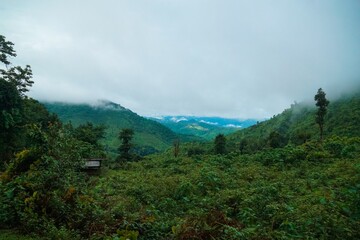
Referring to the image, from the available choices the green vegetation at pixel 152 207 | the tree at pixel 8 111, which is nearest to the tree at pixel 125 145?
the tree at pixel 8 111

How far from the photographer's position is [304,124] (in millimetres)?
95188

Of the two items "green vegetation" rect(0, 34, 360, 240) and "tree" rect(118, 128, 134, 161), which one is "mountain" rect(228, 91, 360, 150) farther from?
"green vegetation" rect(0, 34, 360, 240)

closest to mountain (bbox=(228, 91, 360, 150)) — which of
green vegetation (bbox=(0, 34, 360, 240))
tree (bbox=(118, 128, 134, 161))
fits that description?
tree (bbox=(118, 128, 134, 161))

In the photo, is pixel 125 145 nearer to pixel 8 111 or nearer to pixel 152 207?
pixel 8 111

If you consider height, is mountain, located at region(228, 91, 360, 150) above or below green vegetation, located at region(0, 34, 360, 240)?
above

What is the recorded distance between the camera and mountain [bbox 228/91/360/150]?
61.2 meters

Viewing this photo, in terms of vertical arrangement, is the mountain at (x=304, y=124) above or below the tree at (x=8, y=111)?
above

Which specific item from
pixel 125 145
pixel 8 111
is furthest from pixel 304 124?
pixel 8 111

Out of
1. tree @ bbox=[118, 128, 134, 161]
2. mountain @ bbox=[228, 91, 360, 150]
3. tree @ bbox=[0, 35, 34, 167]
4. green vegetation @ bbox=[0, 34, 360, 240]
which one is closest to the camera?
green vegetation @ bbox=[0, 34, 360, 240]

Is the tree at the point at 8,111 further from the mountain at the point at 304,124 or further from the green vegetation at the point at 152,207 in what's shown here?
the mountain at the point at 304,124

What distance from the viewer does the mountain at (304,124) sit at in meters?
61.2

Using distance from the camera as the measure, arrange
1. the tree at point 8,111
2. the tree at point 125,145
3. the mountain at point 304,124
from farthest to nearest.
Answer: the mountain at point 304,124 → the tree at point 125,145 → the tree at point 8,111

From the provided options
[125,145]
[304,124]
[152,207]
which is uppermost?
[304,124]

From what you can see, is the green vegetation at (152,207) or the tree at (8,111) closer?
the green vegetation at (152,207)
